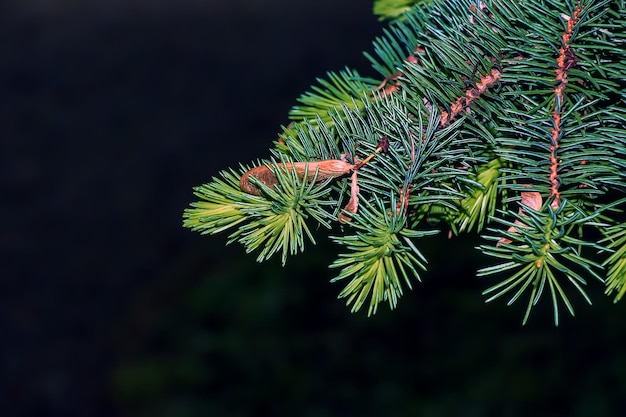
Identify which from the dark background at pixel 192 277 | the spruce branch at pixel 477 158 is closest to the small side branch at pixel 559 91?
the spruce branch at pixel 477 158

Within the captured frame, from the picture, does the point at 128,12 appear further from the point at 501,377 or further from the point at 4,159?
the point at 501,377

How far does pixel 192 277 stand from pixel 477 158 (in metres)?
3.25

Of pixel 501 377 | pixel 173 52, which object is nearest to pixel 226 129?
pixel 173 52

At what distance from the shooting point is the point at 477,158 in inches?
23.7

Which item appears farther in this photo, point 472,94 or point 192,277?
point 192,277

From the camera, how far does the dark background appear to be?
9.18ft

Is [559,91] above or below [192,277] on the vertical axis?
above

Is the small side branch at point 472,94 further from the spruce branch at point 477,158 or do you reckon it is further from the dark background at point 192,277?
the dark background at point 192,277

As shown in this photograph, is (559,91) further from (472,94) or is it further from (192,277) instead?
(192,277)

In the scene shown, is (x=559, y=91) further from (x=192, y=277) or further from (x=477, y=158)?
(x=192, y=277)

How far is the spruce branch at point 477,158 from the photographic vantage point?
0.58 meters

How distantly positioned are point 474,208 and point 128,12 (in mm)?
5212

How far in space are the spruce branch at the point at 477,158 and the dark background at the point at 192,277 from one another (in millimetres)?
2191

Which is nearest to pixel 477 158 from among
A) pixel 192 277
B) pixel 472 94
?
pixel 472 94
